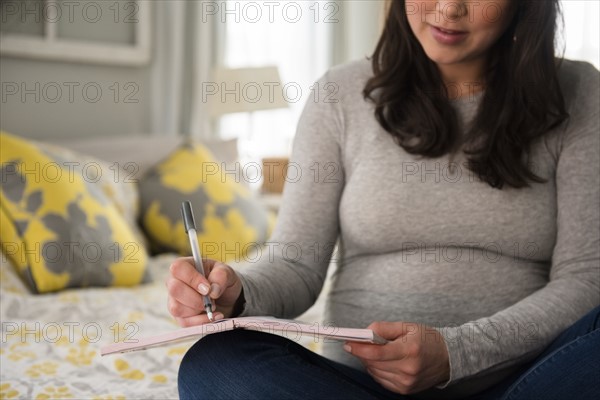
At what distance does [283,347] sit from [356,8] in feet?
9.58

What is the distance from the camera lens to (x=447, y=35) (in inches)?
44.8

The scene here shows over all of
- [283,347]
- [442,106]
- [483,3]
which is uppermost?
[483,3]

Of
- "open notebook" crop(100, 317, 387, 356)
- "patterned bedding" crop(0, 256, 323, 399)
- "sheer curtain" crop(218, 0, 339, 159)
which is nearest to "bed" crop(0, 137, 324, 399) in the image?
"patterned bedding" crop(0, 256, 323, 399)

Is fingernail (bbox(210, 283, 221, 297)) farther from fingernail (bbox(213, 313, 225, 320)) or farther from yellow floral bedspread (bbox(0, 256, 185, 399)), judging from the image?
yellow floral bedspread (bbox(0, 256, 185, 399))

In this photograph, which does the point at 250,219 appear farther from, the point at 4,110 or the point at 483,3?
the point at 483,3

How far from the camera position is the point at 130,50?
270 centimetres

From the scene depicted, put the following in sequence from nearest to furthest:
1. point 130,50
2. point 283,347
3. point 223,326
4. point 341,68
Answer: point 223,326
point 283,347
point 341,68
point 130,50

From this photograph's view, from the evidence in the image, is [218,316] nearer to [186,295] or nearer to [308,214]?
[186,295]

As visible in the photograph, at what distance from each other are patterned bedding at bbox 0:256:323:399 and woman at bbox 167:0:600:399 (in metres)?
0.30

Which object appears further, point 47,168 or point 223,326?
point 47,168

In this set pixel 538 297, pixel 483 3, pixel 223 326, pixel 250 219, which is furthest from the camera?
pixel 250 219

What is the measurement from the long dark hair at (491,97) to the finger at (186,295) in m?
0.44

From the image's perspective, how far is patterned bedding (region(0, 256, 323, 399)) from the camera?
A: 1145 millimetres

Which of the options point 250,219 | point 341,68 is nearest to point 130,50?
point 250,219
